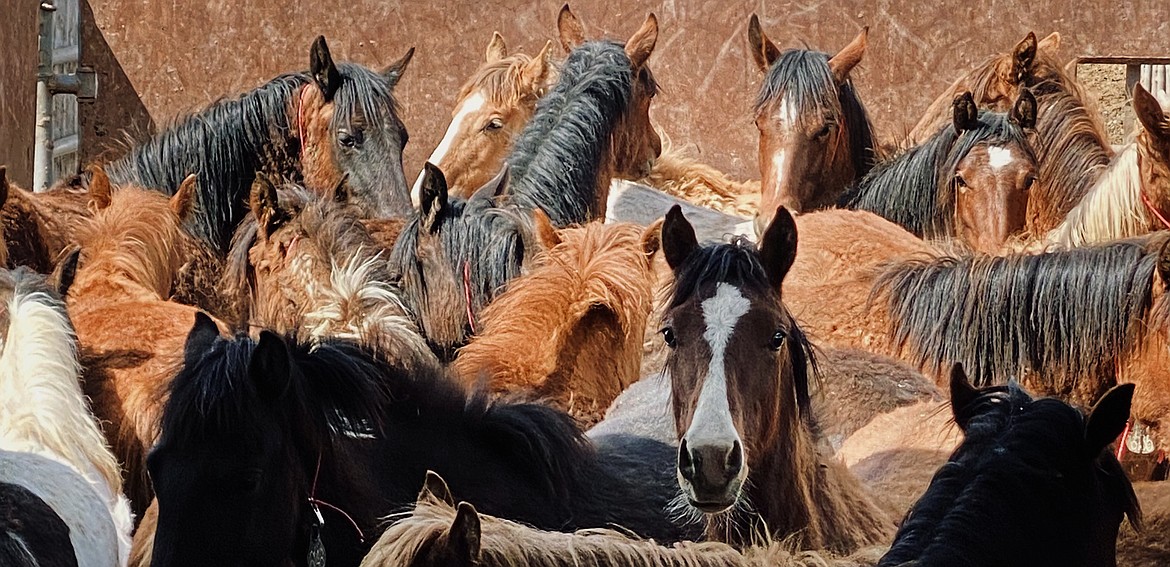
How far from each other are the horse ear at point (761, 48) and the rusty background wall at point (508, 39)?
31.8 inches

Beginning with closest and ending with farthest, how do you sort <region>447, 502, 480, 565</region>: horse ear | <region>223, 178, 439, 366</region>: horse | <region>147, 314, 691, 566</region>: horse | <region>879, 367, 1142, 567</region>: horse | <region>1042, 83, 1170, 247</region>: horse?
<region>447, 502, 480, 565</region>: horse ear → <region>879, 367, 1142, 567</region>: horse → <region>147, 314, 691, 566</region>: horse → <region>223, 178, 439, 366</region>: horse → <region>1042, 83, 1170, 247</region>: horse

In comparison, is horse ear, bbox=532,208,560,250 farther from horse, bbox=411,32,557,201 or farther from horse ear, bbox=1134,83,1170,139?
horse, bbox=411,32,557,201

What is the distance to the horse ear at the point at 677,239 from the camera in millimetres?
3801

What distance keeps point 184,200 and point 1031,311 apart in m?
2.84

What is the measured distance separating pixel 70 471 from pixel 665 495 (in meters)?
1.26

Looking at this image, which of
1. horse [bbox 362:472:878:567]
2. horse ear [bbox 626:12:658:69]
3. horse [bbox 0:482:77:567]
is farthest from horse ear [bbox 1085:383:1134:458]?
horse ear [bbox 626:12:658:69]

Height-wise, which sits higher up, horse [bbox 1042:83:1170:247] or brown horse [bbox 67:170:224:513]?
horse [bbox 1042:83:1170:247]

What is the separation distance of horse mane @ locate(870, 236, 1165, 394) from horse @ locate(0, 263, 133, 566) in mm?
2435

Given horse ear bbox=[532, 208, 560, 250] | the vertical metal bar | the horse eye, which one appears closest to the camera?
the horse eye

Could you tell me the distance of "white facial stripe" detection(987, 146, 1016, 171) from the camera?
248 inches

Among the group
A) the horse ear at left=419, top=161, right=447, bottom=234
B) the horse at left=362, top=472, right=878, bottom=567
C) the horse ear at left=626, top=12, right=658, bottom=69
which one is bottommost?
the horse at left=362, top=472, right=878, bottom=567

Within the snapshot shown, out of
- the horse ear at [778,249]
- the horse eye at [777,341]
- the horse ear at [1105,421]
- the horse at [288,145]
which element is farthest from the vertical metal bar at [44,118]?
the horse ear at [1105,421]

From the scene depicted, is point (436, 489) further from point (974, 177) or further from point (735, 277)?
point (974, 177)

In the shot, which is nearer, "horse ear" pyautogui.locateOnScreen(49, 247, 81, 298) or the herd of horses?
the herd of horses
